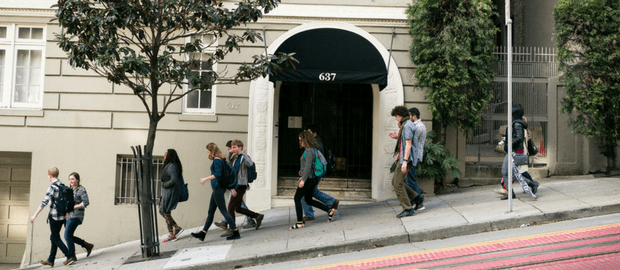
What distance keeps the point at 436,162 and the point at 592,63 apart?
3.90m

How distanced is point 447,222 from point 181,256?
4346mm

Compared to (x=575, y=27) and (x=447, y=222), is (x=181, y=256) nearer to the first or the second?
(x=447, y=222)

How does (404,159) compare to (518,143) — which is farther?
(518,143)

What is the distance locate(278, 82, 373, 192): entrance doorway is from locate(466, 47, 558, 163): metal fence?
2.53 metres

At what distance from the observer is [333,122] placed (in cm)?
1256

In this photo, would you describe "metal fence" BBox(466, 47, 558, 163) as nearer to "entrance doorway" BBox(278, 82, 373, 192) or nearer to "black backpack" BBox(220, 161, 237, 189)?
"entrance doorway" BBox(278, 82, 373, 192)

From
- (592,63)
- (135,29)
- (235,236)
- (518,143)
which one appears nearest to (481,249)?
(518,143)

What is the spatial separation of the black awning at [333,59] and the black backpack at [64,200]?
4385 millimetres

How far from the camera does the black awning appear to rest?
10539mm

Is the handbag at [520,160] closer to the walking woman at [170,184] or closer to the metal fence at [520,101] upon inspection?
the metal fence at [520,101]

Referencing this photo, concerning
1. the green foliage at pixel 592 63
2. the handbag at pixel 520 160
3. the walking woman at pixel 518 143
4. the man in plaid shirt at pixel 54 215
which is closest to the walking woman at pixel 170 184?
the man in plaid shirt at pixel 54 215

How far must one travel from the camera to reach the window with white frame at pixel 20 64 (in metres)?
12.1

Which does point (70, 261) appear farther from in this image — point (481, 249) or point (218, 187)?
point (481, 249)

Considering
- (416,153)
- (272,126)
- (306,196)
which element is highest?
(272,126)
